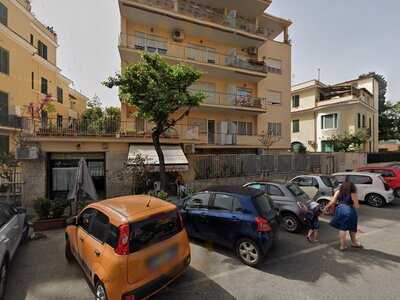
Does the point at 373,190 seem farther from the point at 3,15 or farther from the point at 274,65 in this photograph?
the point at 3,15

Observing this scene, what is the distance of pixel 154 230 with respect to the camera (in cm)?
366

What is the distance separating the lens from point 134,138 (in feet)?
37.0

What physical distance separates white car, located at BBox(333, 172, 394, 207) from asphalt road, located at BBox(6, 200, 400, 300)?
170 inches

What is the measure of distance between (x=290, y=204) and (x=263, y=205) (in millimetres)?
2128

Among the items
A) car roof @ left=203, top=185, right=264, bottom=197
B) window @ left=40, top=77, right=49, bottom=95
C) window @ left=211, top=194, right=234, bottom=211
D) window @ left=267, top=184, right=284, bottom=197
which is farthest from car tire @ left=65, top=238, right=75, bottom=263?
window @ left=40, top=77, right=49, bottom=95

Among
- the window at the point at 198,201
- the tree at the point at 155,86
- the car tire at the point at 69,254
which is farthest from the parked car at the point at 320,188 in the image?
the car tire at the point at 69,254

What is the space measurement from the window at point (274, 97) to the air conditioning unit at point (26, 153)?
19.0 meters

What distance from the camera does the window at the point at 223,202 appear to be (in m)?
5.34

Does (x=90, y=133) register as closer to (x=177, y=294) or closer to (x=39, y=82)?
(x=177, y=294)

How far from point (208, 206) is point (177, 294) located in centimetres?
222

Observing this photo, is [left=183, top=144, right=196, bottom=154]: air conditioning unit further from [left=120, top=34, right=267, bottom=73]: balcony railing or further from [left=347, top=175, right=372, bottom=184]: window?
[left=347, top=175, right=372, bottom=184]: window

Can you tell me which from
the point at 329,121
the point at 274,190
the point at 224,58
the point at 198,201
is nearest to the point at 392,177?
the point at 274,190

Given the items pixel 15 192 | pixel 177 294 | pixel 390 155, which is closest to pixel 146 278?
pixel 177 294

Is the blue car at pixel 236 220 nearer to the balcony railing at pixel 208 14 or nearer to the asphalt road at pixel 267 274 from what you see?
the asphalt road at pixel 267 274
